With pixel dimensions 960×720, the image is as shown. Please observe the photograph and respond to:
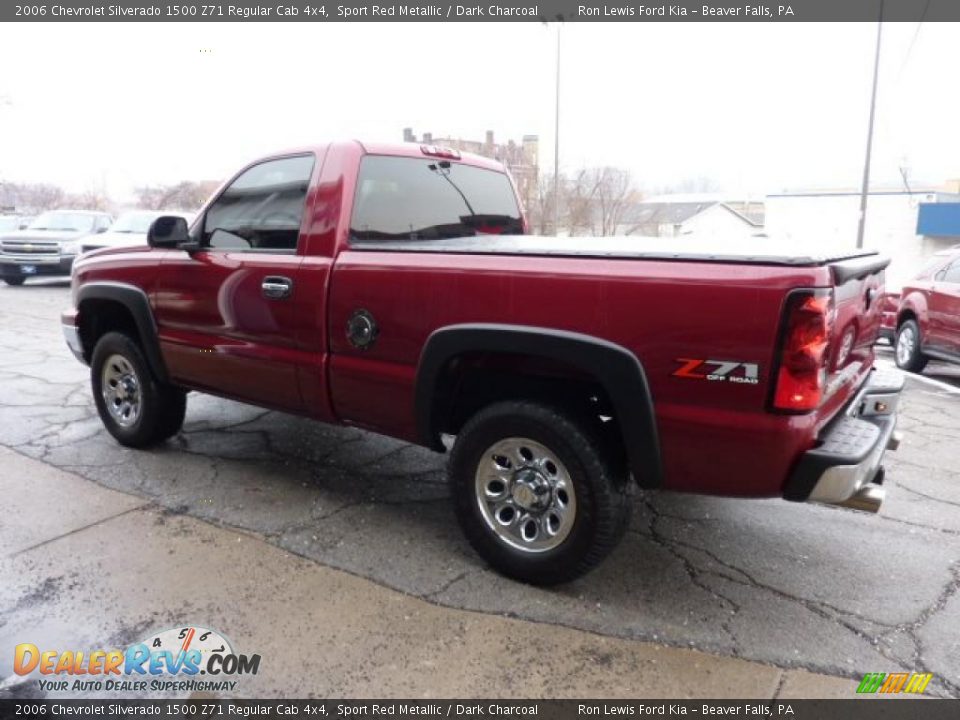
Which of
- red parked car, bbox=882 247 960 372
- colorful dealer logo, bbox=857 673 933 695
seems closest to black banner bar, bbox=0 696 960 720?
colorful dealer logo, bbox=857 673 933 695

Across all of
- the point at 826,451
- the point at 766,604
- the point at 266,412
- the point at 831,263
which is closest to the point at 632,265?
the point at 831,263

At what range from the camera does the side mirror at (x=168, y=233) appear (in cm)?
404

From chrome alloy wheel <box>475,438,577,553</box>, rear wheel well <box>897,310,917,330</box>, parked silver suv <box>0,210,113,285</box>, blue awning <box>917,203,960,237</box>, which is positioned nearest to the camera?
chrome alloy wheel <box>475,438,577,553</box>

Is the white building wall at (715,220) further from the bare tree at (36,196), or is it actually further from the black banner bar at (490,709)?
the black banner bar at (490,709)

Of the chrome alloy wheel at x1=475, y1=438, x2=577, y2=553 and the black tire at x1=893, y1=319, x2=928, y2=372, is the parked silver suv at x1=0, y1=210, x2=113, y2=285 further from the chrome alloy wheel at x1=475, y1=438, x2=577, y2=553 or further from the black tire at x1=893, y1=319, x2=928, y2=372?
the black tire at x1=893, y1=319, x2=928, y2=372

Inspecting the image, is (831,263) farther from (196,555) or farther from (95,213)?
(95,213)

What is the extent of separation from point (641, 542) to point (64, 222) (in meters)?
17.3

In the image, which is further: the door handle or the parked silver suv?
the parked silver suv

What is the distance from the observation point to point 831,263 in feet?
8.11

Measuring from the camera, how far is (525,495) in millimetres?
2996

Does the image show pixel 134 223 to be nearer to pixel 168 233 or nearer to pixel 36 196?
pixel 168 233

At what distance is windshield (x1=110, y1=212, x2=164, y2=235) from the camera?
14906 mm

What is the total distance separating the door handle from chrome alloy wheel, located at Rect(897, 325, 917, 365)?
813cm

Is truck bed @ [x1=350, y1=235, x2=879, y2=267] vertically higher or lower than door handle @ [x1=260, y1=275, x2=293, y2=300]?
higher
